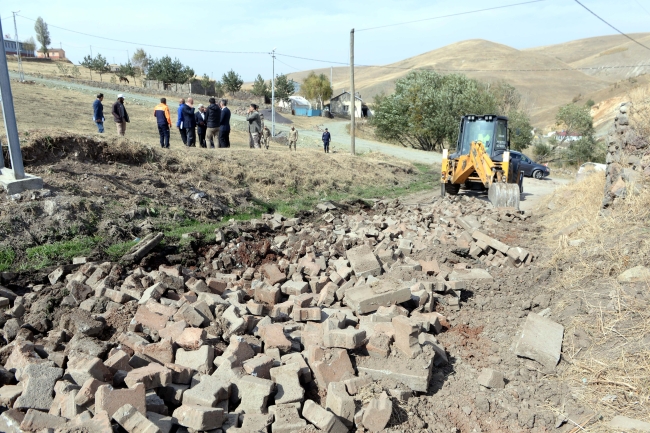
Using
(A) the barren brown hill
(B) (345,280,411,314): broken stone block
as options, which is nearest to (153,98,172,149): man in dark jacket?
(B) (345,280,411,314): broken stone block

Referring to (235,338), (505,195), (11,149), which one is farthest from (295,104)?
(235,338)

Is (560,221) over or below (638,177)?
below

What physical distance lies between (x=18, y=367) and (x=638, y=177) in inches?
339

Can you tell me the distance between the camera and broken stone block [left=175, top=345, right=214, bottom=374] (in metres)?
3.97

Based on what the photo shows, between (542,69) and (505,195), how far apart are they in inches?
4199

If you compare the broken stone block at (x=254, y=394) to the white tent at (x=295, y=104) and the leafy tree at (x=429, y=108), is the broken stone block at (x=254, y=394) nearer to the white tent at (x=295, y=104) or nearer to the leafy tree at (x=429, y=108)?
the leafy tree at (x=429, y=108)

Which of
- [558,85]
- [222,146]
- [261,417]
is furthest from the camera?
[558,85]

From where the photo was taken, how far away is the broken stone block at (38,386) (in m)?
3.39

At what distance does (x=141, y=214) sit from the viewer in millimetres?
9195

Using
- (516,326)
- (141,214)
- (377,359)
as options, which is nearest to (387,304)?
(377,359)

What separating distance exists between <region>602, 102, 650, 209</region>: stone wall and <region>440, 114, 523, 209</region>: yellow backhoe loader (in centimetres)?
235

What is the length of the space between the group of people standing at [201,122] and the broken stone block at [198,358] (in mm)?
10302

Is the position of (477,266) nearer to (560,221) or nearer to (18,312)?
(560,221)

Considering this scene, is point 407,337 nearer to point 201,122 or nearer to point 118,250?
point 118,250
